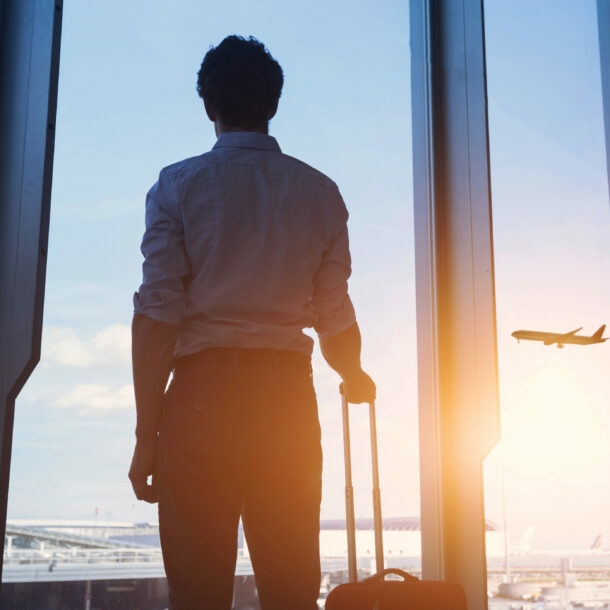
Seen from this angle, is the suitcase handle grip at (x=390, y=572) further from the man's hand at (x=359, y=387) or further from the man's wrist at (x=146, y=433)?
the man's wrist at (x=146, y=433)

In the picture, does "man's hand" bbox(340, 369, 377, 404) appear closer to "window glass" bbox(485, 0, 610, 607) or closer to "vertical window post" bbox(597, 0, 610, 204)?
"window glass" bbox(485, 0, 610, 607)


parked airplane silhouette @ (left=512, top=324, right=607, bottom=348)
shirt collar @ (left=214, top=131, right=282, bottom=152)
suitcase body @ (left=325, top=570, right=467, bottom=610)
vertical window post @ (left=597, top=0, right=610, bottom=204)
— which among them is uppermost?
vertical window post @ (left=597, top=0, right=610, bottom=204)

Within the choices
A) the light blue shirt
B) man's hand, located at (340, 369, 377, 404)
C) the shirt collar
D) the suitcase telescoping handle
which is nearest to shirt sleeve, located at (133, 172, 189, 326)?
the light blue shirt

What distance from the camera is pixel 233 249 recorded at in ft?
4.35

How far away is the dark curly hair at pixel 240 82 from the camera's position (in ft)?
4.60

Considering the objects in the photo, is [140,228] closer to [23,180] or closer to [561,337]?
[23,180]

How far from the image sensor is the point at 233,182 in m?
1.36

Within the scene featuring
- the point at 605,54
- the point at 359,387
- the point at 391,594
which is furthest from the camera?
the point at 605,54

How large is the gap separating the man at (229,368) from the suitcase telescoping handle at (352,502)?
25.2 inches

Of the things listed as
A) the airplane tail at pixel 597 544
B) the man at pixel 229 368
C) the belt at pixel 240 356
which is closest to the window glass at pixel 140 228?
the man at pixel 229 368

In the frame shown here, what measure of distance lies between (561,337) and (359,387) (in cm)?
135

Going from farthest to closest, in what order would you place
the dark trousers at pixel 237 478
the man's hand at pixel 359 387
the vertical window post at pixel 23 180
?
the vertical window post at pixel 23 180 → the man's hand at pixel 359 387 → the dark trousers at pixel 237 478

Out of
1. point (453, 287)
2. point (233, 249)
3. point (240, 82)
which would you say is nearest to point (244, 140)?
point (240, 82)

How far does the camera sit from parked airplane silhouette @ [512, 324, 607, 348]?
264cm
